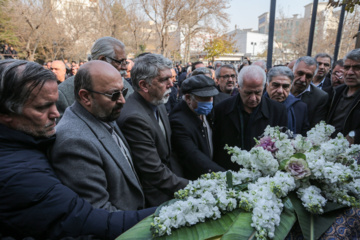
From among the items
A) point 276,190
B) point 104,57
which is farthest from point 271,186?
point 104,57

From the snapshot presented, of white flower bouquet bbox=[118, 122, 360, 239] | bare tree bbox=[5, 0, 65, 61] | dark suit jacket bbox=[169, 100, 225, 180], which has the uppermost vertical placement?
bare tree bbox=[5, 0, 65, 61]

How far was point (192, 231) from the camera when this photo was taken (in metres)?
1.10

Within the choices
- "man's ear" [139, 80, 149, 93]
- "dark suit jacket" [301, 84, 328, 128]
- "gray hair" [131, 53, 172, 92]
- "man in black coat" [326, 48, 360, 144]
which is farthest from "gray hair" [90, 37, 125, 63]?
"man in black coat" [326, 48, 360, 144]

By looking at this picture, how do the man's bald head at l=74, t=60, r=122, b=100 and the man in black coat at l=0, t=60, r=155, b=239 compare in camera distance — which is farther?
the man's bald head at l=74, t=60, r=122, b=100

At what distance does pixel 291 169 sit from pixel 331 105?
2.82 meters

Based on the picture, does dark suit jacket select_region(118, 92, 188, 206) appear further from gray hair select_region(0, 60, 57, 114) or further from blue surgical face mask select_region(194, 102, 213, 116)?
gray hair select_region(0, 60, 57, 114)

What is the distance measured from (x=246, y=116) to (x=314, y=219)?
5.46 ft

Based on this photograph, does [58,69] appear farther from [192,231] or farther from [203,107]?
[192,231]

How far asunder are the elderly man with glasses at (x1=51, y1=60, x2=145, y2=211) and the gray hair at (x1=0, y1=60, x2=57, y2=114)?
0.33 metres

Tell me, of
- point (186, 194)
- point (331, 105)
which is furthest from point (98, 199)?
point (331, 105)

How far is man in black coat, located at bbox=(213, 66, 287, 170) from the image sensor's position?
8.93ft

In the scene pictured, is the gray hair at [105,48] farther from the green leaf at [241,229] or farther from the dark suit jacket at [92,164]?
the green leaf at [241,229]

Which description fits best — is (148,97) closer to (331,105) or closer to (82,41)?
(331,105)

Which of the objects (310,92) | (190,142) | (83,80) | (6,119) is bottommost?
(190,142)
